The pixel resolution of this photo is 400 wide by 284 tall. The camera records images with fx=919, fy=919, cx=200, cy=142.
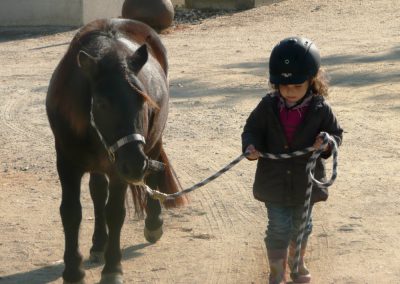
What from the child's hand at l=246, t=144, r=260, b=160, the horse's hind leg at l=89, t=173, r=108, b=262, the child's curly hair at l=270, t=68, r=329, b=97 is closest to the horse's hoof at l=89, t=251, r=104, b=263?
the horse's hind leg at l=89, t=173, r=108, b=262

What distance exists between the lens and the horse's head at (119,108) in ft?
16.0

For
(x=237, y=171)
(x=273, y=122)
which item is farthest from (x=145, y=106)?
(x=237, y=171)

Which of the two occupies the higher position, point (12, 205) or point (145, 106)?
point (145, 106)

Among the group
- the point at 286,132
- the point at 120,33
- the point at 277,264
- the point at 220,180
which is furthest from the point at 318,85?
the point at 220,180

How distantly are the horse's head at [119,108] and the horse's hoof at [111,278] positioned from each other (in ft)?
3.03

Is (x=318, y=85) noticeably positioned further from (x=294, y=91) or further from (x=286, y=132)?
(x=286, y=132)

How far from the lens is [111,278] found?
5.61 meters

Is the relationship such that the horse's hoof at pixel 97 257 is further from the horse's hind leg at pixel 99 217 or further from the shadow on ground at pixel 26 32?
the shadow on ground at pixel 26 32

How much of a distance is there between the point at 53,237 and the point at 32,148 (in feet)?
9.04

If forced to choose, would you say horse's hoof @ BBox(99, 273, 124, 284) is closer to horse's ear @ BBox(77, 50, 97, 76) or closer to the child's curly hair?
horse's ear @ BBox(77, 50, 97, 76)

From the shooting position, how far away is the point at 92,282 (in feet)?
19.1

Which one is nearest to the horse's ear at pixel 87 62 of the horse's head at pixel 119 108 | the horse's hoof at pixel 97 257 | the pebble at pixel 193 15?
the horse's head at pixel 119 108

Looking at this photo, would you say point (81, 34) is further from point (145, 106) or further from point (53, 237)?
point (53, 237)

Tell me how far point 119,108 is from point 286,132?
3.03ft
